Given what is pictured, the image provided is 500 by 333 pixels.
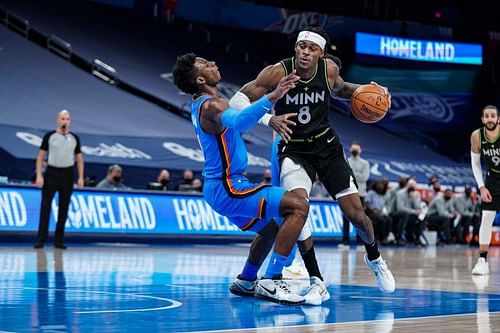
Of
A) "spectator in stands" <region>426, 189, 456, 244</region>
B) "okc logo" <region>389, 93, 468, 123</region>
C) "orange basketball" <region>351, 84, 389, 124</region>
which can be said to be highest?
"okc logo" <region>389, 93, 468, 123</region>

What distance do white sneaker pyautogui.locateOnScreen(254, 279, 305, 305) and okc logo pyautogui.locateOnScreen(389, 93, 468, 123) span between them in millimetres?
29322

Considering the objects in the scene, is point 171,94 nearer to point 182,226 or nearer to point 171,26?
point 171,26

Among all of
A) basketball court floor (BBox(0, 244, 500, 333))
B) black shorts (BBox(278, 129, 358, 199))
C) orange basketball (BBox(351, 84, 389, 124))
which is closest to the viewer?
basketball court floor (BBox(0, 244, 500, 333))

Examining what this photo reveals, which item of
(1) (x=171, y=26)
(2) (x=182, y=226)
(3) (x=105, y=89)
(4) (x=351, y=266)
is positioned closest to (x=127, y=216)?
(2) (x=182, y=226)

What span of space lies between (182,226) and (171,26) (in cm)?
1518

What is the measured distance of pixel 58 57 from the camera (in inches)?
1120

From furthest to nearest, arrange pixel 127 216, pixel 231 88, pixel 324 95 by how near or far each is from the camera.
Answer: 1. pixel 231 88
2. pixel 127 216
3. pixel 324 95

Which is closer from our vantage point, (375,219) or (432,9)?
(375,219)

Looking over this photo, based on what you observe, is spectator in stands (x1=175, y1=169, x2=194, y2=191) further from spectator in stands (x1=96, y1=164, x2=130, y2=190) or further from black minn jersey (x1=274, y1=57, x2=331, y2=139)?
black minn jersey (x1=274, y1=57, x2=331, y2=139)

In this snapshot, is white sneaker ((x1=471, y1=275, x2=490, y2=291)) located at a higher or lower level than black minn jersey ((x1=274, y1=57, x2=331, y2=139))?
lower

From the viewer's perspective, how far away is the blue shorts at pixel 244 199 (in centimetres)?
764

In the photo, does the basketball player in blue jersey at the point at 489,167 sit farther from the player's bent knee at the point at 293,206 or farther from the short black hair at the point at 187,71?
the short black hair at the point at 187,71

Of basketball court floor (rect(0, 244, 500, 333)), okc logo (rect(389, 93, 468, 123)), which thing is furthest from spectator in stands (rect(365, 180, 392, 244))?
okc logo (rect(389, 93, 468, 123))

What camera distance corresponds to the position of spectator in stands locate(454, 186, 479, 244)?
2520cm
